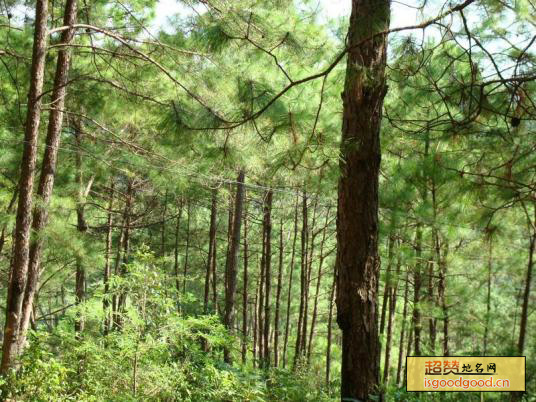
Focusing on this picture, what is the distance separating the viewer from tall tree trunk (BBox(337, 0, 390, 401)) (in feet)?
10.8

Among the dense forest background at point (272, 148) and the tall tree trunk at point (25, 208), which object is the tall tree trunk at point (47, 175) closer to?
the dense forest background at point (272, 148)

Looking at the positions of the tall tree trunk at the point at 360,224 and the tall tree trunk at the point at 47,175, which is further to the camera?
the tall tree trunk at the point at 47,175

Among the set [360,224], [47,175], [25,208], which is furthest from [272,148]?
[47,175]

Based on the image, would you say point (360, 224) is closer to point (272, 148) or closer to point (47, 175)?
point (272, 148)

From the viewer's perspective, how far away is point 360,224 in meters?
3.35

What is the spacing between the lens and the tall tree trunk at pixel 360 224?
3283 millimetres

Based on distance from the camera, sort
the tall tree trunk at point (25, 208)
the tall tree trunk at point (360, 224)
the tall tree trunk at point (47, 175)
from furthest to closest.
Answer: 1. the tall tree trunk at point (47, 175)
2. the tall tree trunk at point (25, 208)
3. the tall tree trunk at point (360, 224)

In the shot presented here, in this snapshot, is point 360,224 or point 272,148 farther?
point 272,148

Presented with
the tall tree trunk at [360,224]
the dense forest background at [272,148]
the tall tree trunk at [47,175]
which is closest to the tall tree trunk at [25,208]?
the dense forest background at [272,148]

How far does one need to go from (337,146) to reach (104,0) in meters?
5.03

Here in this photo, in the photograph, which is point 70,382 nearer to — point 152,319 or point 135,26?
point 152,319

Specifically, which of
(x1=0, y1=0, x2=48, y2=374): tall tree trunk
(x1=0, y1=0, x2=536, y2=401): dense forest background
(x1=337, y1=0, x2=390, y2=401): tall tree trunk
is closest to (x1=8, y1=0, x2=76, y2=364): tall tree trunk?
(x1=0, y1=0, x2=536, y2=401): dense forest background

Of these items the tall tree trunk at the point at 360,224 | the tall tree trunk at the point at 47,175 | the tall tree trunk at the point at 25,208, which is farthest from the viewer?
the tall tree trunk at the point at 47,175

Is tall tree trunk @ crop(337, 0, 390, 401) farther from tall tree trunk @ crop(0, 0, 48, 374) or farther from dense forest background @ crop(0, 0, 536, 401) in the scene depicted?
tall tree trunk @ crop(0, 0, 48, 374)
